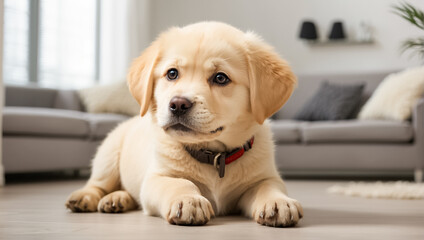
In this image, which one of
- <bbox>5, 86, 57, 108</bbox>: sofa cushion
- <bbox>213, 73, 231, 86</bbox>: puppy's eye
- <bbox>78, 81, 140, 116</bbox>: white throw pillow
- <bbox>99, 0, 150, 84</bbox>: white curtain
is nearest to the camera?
<bbox>213, 73, 231, 86</bbox>: puppy's eye

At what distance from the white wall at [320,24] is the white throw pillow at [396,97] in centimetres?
226

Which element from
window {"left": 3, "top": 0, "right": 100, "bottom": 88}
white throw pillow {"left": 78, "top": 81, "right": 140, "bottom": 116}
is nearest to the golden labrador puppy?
white throw pillow {"left": 78, "top": 81, "right": 140, "bottom": 116}

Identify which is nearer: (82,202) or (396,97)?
(82,202)

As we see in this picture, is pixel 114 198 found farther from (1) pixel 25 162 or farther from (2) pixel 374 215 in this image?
(1) pixel 25 162

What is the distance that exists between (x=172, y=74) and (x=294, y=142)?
315cm

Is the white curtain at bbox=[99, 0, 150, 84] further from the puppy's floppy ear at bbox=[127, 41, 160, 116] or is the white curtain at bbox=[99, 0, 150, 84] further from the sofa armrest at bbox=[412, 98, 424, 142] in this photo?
the puppy's floppy ear at bbox=[127, 41, 160, 116]

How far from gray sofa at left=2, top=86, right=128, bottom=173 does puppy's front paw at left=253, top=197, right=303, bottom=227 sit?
9.61ft

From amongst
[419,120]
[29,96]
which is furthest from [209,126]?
[29,96]

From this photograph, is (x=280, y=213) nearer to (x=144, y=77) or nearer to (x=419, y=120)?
(x=144, y=77)

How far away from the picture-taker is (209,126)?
1.65 meters

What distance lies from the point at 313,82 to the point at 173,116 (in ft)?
14.8

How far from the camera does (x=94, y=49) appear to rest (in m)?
7.85

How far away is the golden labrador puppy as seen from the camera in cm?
162

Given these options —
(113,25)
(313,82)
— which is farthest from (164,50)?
(113,25)
